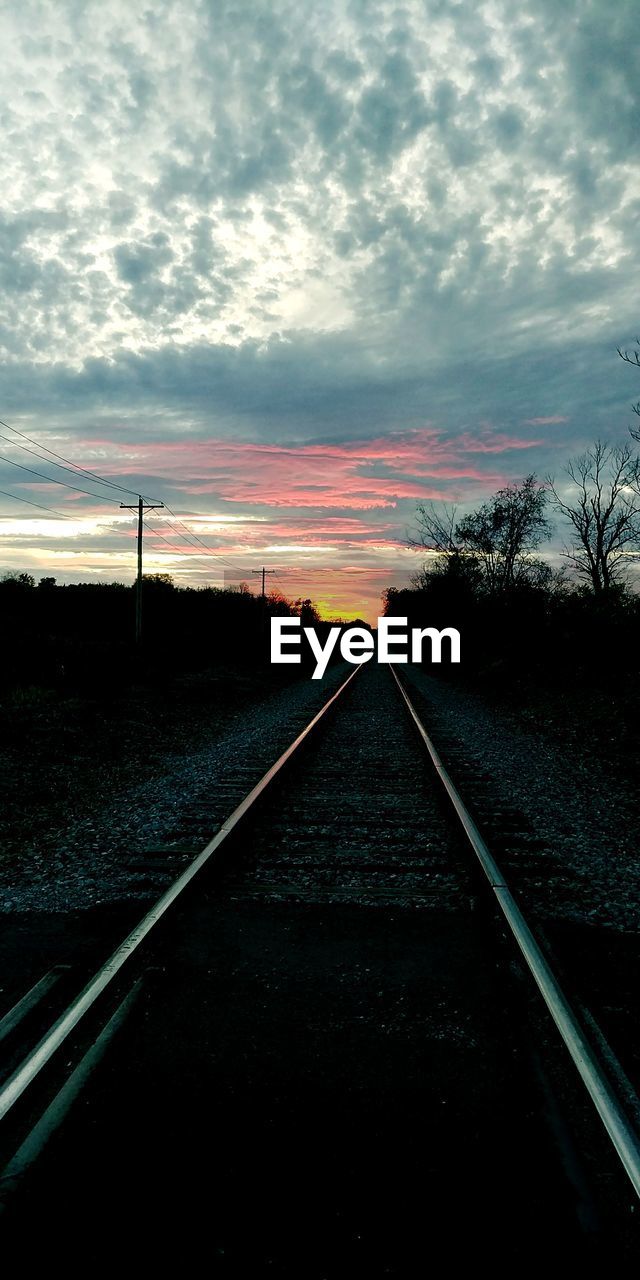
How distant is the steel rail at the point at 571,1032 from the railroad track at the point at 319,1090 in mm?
10

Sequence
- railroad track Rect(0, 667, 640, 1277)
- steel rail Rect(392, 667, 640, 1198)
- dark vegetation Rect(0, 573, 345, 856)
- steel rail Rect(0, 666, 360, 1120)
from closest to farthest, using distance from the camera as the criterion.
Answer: railroad track Rect(0, 667, 640, 1277) < steel rail Rect(392, 667, 640, 1198) < steel rail Rect(0, 666, 360, 1120) < dark vegetation Rect(0, 573, 345, 856)

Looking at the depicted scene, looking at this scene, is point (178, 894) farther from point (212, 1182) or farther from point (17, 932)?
point (212, 1182)

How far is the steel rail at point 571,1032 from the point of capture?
2346 millimetres

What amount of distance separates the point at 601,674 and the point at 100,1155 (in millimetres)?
18519

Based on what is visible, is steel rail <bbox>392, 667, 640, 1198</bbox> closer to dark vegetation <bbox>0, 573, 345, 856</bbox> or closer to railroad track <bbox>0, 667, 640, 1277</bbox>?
railroad track <bbox>0, 667, 640, 1277</bbox>

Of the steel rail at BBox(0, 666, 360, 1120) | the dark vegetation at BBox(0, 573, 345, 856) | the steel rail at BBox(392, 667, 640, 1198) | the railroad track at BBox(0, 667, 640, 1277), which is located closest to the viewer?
the railroad track at BBox(0, 667, 640, 1277)

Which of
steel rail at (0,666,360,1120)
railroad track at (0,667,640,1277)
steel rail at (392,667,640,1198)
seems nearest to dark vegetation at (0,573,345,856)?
steel rail at (0,666,360,1120)

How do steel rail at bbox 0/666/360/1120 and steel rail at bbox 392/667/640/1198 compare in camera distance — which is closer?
steel rail at bbox 392/667/640/1198

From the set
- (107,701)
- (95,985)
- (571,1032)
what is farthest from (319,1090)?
(107,701)

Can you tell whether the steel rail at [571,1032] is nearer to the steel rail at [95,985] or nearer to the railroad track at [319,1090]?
the railroad track at [319,1090]

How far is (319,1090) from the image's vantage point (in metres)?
2.74

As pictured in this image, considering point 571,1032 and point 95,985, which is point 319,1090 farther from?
point 95,985

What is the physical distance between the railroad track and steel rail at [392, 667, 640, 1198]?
10mm

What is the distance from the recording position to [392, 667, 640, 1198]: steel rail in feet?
7.70
